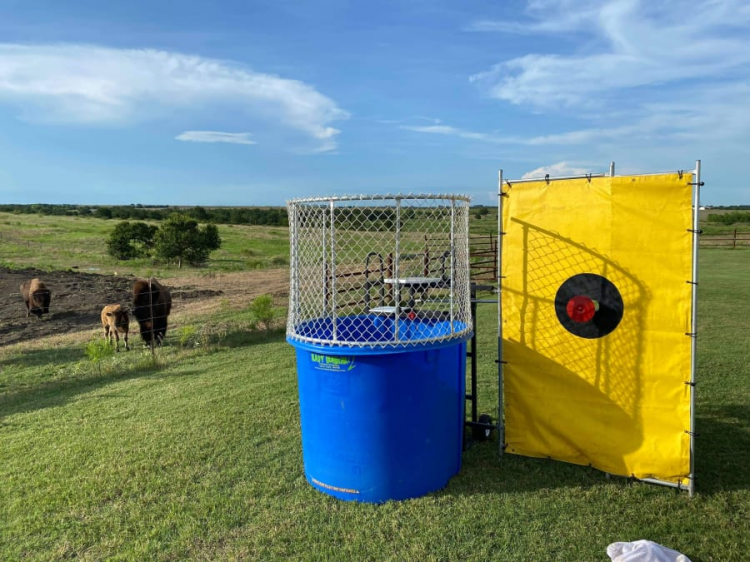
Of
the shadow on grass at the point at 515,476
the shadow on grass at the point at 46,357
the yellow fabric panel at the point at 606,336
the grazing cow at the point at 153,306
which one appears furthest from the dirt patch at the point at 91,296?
the yellow fabric panel at the point at 606,336

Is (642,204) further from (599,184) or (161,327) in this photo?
(161,327)

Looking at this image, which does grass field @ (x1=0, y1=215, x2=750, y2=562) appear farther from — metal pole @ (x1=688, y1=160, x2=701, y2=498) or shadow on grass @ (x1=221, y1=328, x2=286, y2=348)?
shadow on grass @ (x1=221, y1=328, x2=286, y2=348)

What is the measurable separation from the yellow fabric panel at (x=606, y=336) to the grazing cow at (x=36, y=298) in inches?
511

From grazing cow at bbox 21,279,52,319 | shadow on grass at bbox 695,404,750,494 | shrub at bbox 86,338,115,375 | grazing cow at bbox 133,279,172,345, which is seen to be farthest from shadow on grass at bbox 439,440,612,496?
grazing cow at bbox 21,279,52,319

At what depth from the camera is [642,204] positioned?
4.19 metres

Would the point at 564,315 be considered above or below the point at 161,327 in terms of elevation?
above

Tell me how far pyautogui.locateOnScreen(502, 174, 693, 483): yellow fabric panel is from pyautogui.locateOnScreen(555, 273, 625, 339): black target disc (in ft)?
0.19

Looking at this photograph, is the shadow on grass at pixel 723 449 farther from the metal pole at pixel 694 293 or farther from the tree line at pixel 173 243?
the tree line at pixel 173 243

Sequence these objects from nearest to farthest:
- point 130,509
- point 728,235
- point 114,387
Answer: point 130,509 < point 114,387 < point 728,235

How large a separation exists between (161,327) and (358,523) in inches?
316

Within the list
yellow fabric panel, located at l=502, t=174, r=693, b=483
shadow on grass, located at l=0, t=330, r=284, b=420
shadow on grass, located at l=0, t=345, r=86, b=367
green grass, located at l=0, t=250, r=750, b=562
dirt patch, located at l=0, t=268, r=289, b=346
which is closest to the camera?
green grass, located at l=0, t=250, r=750, b=562

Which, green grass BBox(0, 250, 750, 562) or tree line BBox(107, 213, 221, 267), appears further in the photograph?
tree line BBox(107, 213, 221, 267)

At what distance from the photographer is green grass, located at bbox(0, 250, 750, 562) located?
3.52m

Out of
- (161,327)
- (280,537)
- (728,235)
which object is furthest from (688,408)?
(728,235)
